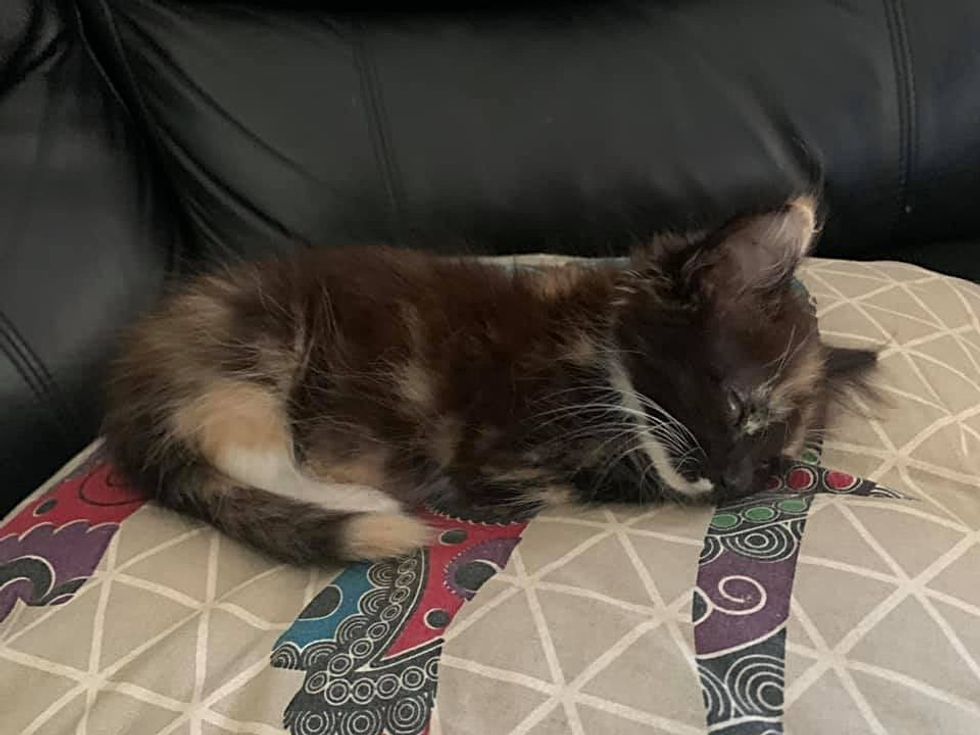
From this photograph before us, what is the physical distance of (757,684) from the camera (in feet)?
2.67

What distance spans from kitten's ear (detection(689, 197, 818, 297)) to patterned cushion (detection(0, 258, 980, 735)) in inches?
7.3

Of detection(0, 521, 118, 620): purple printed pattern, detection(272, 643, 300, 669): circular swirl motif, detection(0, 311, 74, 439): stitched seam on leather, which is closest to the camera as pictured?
detection(272, 643, 300, 669): circular swirl motif

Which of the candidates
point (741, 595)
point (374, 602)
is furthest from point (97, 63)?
point (741, 595)


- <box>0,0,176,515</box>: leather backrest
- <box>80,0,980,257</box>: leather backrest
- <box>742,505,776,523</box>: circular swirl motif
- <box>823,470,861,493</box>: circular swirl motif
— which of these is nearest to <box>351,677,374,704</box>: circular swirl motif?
<box>742,505,776,523</box>: circular swirl motif

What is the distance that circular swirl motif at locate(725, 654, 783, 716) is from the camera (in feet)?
2.62

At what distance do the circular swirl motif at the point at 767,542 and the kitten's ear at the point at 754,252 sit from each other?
288 mm

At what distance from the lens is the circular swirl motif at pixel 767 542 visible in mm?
939

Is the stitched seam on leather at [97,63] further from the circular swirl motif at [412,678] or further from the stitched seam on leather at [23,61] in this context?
the circular swirl motif at [412,678]

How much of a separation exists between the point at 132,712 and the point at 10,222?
0.68 metres

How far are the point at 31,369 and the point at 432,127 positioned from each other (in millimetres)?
569

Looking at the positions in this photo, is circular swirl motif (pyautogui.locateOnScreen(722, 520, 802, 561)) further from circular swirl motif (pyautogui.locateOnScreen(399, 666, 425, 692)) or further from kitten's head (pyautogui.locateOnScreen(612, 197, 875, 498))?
circular swirl motif (pyautogui.locateOnScreen(399, 666, 425, 692))

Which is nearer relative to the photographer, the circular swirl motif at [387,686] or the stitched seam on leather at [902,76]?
the circular swirl motif at [387,686]

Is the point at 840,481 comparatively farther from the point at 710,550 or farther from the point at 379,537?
the point at 379,537

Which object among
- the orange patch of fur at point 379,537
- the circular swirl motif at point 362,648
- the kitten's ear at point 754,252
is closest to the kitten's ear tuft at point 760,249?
the kitten's ear at point 754,252
